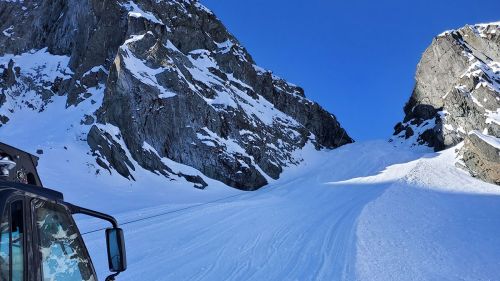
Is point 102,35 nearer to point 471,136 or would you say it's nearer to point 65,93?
point 65,93

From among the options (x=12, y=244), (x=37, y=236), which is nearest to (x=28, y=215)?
(x=37, y=236)

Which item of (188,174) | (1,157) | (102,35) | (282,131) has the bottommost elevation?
(1,157)

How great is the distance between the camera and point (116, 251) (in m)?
3.66

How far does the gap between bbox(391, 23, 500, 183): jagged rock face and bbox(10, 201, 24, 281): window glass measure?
4001cm

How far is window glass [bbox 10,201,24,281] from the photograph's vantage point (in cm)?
252

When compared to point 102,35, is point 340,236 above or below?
below

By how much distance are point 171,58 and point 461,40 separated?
123ft

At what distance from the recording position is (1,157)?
11.8 ft

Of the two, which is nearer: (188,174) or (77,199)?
(77,199)

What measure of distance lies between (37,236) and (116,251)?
3.01 feet

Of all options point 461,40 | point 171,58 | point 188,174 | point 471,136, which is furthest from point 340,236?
point 461,40

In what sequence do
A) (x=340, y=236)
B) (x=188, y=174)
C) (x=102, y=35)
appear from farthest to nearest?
(x=102, y=35) < (x=188, y=174) < (x=340, y=236)

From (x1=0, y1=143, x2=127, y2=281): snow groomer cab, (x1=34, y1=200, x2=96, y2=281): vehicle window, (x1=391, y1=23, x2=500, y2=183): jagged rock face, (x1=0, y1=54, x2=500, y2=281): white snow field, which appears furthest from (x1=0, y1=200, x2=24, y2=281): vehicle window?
(x1=391, y1=23, x2=500, y2=183): jagged rock face

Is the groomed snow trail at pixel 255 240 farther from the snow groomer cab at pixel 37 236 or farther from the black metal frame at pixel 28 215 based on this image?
the black metal frame at pixel 28 215
